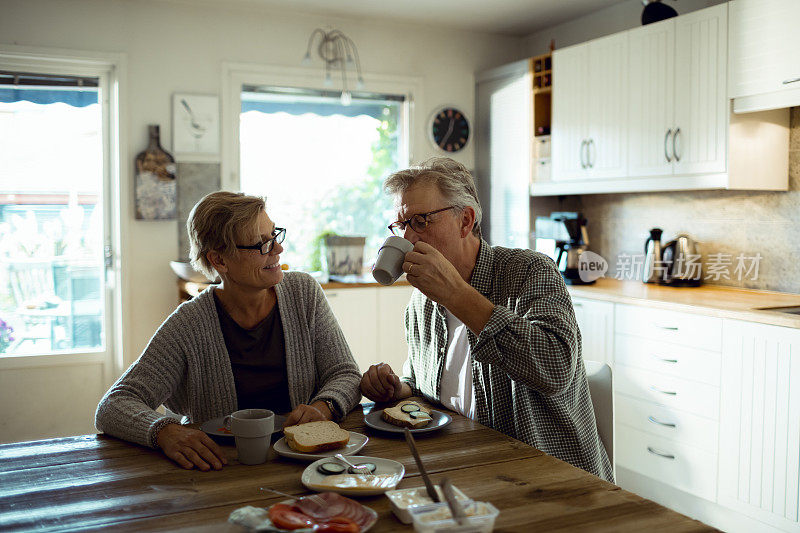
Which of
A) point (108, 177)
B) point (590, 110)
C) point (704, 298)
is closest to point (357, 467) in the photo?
point (704, 298)

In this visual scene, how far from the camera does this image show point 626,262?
14.0 feet

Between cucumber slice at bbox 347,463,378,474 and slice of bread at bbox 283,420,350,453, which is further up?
slice of bread at bbox 283,420,350,453

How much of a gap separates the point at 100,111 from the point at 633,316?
3276mm

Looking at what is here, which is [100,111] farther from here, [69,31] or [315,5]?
[315,5]

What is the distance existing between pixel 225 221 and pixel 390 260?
23.8 inches

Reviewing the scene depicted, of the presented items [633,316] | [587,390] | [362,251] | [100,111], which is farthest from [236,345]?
[100,111]

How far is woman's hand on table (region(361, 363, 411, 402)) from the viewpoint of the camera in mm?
1834

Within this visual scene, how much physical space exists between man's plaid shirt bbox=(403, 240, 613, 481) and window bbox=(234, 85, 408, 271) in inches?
103

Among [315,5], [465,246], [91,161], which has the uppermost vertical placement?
[315,5]

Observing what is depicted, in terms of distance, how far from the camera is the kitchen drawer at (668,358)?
294 cm

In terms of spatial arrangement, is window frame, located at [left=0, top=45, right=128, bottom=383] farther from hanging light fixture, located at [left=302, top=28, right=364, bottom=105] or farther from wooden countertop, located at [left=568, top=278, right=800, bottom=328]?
wooden countertop, located at [left=568, top=278, right=800, bottom=328]

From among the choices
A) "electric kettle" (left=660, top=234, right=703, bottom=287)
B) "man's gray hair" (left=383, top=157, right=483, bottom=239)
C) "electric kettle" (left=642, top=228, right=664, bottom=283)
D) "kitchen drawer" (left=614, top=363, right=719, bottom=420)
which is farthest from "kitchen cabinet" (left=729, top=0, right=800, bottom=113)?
"man's gray hair" (left=383, top=157, right=483, bottom=239)

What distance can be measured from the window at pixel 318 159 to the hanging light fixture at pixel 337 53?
161 mm

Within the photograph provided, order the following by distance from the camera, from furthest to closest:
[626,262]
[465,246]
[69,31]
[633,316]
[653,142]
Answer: [626,262], [69,31], [653,142], [633,316], [465,246]
